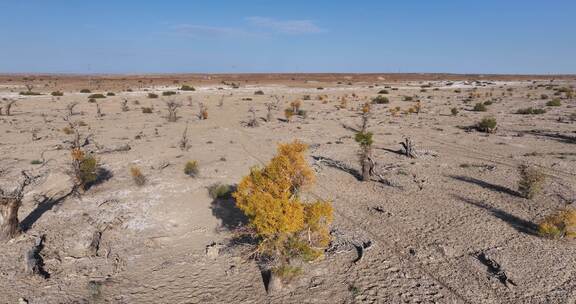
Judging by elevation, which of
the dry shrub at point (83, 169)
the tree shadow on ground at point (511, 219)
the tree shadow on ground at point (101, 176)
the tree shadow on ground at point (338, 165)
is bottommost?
the tree shadow on ground at point (101, 176)

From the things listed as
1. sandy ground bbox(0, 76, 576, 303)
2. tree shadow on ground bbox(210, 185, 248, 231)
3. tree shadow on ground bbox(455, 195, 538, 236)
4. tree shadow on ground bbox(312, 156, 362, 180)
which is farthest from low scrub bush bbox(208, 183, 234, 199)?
tree shadow on ground bbox(455, 195, 538, 236)

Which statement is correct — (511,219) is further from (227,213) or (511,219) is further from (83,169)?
(83,169)

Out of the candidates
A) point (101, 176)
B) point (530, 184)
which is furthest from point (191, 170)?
point (530, 184)

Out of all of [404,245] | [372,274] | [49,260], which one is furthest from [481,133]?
[49,260]

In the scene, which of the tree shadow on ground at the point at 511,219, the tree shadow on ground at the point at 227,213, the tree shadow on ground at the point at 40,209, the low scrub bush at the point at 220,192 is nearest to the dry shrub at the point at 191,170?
the low scrub bush at the point at 220,192

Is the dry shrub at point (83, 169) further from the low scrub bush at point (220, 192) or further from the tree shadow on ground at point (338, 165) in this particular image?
the tree shadow on ground at point (338, 165)

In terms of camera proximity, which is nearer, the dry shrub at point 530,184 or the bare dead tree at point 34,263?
the bare dead tree at point 34,263
